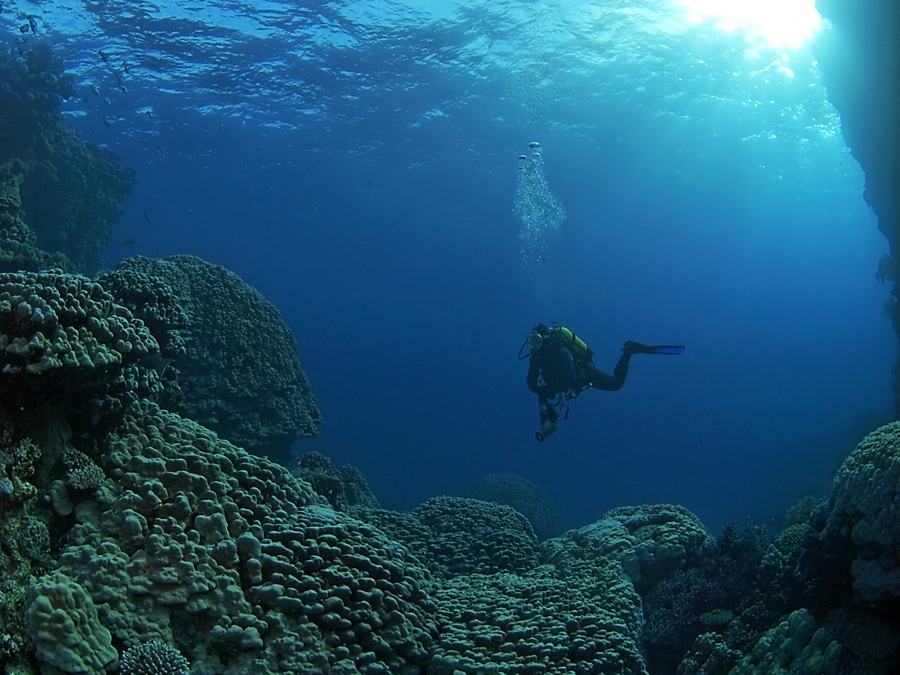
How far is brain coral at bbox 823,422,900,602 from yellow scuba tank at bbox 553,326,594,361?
657cm

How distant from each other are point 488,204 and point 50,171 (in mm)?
40228

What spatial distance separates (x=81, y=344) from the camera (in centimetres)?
457

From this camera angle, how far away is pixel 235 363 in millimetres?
10688

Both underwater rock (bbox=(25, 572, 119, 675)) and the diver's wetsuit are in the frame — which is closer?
underwater rock (bbox=(25, 572, 119, 675))

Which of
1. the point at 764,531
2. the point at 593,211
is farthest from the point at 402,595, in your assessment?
the point at 593,211

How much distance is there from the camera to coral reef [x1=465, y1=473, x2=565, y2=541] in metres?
17.3

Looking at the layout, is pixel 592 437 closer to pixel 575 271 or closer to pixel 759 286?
pixel 575 271

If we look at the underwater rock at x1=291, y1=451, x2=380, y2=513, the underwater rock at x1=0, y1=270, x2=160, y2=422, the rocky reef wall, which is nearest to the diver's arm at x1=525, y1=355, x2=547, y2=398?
the underwater rock at x1=291, y1=451, x2=380, y2=513

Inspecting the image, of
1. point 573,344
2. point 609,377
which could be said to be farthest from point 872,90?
point 573,344

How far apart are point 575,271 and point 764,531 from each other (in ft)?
296

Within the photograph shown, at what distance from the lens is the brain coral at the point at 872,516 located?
4734mm

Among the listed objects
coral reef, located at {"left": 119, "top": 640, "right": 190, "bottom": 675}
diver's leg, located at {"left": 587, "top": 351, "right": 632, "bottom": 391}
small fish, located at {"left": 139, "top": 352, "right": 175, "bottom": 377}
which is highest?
diver's leg, located at {"left": 587, "top": 351, "right": 632, "bottom": 391}

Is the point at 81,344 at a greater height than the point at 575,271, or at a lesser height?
lesser

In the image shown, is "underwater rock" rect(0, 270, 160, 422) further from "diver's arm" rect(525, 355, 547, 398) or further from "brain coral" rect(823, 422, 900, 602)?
"diver's arm" rect(525, 355, 547, 398)
